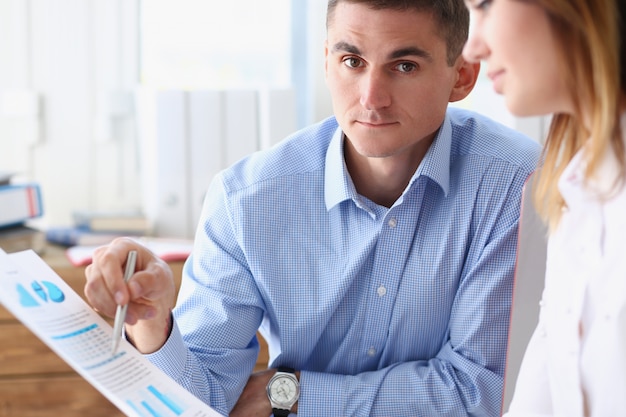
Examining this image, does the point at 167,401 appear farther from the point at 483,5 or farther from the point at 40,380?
the point at 40,380

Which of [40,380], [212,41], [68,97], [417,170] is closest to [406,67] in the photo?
[417,170]

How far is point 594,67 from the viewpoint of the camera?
2.65 feet

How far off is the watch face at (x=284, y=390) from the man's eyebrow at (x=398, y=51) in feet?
1.75

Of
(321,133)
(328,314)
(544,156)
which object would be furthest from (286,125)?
(544,156)

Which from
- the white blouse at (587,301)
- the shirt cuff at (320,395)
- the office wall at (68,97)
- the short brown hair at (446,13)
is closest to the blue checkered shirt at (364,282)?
the shirt cuff at (320,395)

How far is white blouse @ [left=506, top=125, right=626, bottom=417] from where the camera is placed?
83 centimetres

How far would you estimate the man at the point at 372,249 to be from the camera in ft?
4.47

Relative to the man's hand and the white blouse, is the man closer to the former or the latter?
the man's hand

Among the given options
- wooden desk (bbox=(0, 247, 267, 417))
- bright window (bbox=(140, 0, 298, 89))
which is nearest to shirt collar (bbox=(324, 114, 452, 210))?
wooden desk (bbox=(0, 247, 267, 417))

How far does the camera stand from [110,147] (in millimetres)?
2664

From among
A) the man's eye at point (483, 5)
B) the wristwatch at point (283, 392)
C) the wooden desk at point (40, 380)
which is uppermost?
the man's eye at point (483, 5)

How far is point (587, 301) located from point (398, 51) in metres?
0.59

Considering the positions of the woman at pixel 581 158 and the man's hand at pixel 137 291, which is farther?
the man's hand at pixel 137 291

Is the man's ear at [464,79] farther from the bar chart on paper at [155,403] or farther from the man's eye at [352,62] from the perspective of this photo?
the bar chart on paper at [155,403]
